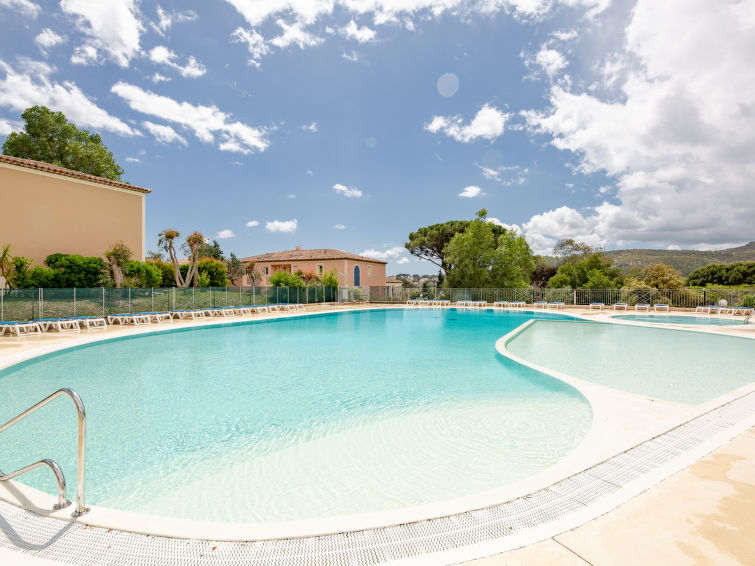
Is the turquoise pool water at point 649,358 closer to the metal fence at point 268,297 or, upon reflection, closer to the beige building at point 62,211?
the metal fence at point 268,297

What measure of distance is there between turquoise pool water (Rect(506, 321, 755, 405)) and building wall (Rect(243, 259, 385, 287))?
75.0 feet

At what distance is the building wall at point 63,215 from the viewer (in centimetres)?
1588

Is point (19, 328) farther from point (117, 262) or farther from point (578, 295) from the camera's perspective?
point (578, 295)

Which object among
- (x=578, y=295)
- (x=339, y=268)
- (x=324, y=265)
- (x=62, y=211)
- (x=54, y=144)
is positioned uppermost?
(x=54, y=144)

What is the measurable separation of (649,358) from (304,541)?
9.45 m

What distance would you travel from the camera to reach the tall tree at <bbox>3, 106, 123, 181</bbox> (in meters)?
23.3

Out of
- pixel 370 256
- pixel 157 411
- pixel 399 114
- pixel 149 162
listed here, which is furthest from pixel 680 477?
pixel 370 256

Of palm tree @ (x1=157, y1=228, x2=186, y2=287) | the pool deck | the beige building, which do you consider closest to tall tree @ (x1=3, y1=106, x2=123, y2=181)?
palm tree @ (x1=157, y1=228, x2=186, y2=287)

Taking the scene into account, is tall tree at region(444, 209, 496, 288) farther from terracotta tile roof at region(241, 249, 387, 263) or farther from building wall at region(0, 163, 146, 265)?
building wall at region(0, 163, 146, 265)

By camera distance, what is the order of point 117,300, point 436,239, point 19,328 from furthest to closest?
point 436,239 → point 117,300 → point 19,328

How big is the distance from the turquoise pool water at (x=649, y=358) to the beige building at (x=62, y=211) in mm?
20113

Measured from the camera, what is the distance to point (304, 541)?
2070 mm

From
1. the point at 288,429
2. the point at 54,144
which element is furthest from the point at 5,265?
the point at 288,429

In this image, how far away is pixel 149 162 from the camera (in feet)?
87.6
